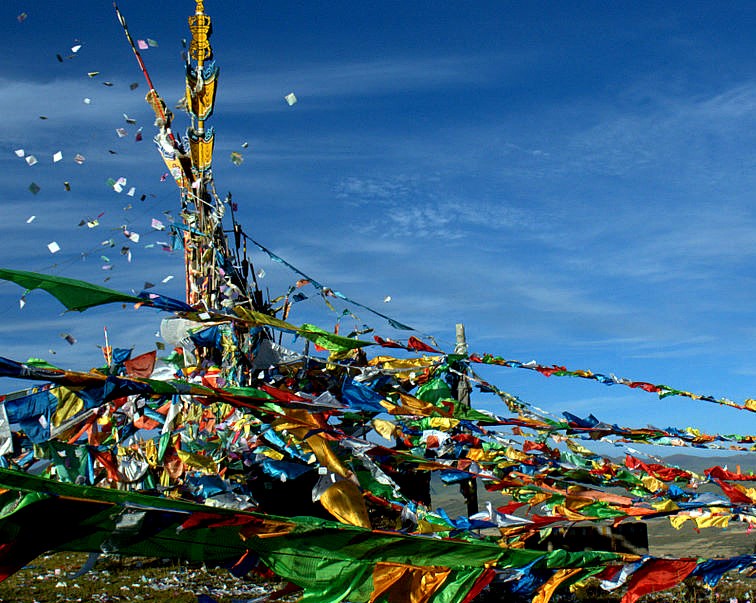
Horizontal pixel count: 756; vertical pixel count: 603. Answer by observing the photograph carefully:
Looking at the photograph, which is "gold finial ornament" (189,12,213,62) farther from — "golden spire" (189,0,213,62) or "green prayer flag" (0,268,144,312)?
"green prayer flag" (0,268,144,312)

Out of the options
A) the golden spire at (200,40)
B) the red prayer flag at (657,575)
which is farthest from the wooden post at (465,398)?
the red prayer flag at (657,575)

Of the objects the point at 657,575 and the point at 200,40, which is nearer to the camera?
the point at 657,575

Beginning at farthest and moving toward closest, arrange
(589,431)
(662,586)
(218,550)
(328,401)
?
(589,431) < (328,401) < (662,586) < (218,550)

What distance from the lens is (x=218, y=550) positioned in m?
3.02

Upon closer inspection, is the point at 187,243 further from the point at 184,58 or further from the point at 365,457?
the point at 365,457

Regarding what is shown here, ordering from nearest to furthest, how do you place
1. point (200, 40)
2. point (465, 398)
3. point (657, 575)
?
point (657, 575)
point (200, 40)
point (465, 398)

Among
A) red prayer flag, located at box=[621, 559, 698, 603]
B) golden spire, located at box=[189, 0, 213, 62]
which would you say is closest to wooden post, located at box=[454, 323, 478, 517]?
golden spire, located at box=[189, 0, 213, 62]

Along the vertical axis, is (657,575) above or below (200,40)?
below

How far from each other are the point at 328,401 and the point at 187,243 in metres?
6.70

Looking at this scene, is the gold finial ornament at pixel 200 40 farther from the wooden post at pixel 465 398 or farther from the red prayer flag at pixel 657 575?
the red prayer flag at pixel 657 575

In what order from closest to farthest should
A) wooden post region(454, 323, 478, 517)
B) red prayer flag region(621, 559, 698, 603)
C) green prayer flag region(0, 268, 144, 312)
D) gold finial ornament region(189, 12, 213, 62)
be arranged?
1. red prayer flag region(621, 559, 698, 603)
2. green prayer flag region(0, 268, 144, 312)
3. gold finial ornament region(189, 12, 213, 62)
4. wooden post region(454, 323, 478, 517)

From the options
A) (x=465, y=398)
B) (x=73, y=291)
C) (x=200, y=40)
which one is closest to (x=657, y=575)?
(x=73, y=291)

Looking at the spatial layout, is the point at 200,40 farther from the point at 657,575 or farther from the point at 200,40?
the point at 657,575

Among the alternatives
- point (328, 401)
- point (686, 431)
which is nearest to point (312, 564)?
point (328, 401)
